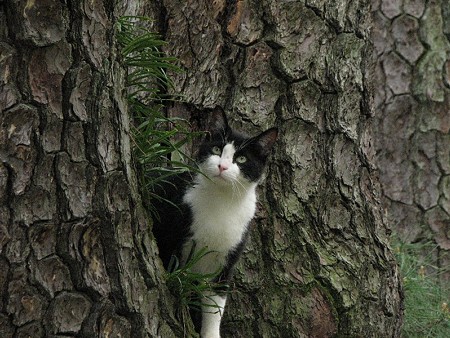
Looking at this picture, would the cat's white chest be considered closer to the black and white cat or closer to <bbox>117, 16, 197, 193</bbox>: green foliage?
the black and white cat

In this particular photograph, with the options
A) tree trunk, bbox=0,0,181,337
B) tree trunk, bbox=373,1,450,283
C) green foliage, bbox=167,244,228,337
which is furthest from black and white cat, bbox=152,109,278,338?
tree trunk, bbox=373,1,450,283

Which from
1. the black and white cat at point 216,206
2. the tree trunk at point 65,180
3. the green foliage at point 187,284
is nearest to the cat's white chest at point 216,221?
the black and white cat at point 216,206

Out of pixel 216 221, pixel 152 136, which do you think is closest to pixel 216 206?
pixel 216 221

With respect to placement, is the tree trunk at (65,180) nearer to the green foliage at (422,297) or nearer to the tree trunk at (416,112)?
the green foliage at (422,297)

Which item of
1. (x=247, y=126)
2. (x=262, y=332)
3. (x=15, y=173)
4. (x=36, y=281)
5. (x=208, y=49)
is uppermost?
(x=208, y=49)

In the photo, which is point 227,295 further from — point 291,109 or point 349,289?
point 291,109

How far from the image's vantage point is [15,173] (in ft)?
8.95

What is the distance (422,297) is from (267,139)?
1641 mm

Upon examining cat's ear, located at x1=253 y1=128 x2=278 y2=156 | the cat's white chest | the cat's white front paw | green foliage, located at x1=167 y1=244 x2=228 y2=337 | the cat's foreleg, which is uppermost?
cat's ear, located at x1=253 y1=128 x2=278 y2=156

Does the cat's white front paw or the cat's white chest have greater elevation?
the cat's white chest

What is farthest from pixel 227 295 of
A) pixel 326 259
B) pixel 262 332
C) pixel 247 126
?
pixel 247 126

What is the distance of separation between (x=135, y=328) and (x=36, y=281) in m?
0.47

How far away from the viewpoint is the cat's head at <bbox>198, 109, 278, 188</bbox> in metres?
3.85

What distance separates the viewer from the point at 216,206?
387 cm
